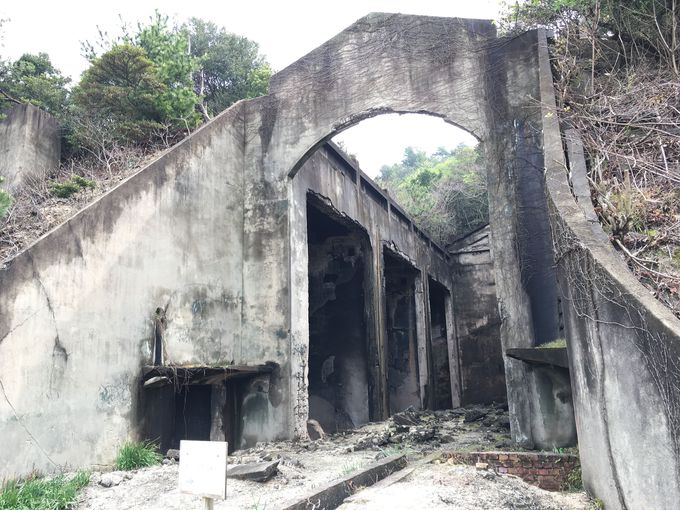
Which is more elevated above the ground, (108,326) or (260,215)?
(260,215)

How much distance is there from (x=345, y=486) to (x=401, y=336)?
44.6 ft

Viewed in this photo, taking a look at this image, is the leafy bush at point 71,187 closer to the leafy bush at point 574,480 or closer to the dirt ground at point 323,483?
the dirt ground at point 323,483

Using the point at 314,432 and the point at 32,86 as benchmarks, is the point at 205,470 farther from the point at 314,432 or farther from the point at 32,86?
the point at 32,86

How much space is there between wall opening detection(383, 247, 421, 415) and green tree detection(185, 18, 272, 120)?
727cm

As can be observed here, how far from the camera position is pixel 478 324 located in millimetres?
20812

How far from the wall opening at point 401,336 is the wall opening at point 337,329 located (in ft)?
8.19

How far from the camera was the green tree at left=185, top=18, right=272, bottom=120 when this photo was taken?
18.6m

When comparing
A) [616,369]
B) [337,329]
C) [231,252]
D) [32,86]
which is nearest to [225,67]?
[32,86]

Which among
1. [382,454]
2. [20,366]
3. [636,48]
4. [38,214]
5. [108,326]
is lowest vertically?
[382,454]

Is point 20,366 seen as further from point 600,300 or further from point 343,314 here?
point 343,314

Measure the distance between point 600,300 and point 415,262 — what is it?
44.8 feet

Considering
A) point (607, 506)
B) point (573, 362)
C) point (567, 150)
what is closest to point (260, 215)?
point (567, 150)

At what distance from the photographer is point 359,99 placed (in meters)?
9.96

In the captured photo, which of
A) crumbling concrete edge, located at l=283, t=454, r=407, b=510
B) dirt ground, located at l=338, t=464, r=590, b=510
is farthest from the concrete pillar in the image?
dirt ground, located at l=338, t=464, r=590, b=510
